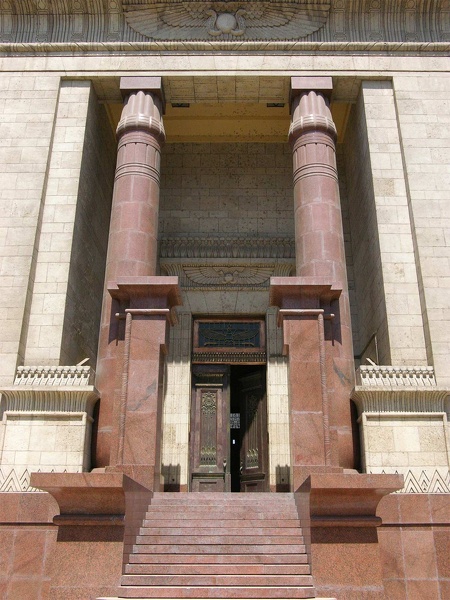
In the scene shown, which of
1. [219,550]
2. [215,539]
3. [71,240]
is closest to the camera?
[219,550]

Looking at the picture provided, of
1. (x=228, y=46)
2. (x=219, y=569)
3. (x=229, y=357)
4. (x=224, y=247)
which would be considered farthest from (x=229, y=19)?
(x=219, y=569)

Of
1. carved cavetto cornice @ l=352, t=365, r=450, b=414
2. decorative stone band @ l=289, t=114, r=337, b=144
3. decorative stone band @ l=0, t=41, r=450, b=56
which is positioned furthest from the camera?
decorative stone band @ l=0, t=41, r=450, b=56

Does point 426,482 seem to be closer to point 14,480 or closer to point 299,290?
point 299,290

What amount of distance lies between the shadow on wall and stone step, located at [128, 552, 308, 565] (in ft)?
22.2

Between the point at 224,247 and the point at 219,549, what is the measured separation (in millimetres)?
10760

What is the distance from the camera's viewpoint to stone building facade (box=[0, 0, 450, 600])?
11.4 meters

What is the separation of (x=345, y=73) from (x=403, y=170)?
130 inches

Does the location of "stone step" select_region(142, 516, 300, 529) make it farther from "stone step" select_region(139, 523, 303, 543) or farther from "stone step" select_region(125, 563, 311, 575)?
"stone step" select_region(125, 563, 311, 575)

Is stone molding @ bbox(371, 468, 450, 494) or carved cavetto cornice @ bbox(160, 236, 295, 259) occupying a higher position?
carved cavetto cornice @ bbox(160, 236, 295, 259)

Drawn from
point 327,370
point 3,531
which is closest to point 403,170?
point 327,370

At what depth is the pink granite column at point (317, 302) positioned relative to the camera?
12.8 meters

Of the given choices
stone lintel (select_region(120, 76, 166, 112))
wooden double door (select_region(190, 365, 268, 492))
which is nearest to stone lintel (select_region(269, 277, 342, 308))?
wooden double door (select_region(190, 365, 268, 492))

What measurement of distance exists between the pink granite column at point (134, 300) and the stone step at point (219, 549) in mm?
2030

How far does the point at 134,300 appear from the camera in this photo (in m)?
13.9
